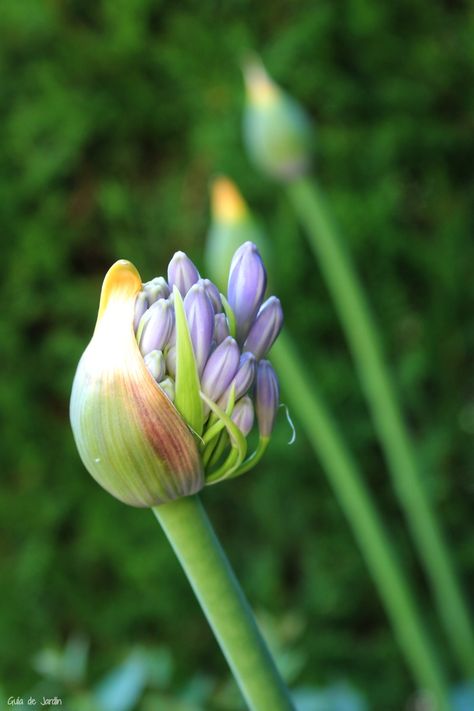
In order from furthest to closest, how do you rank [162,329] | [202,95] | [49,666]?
1. [202,95]
2. [49,666]
3. [162,329]

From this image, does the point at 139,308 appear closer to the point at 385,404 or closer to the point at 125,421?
the point at 125,421

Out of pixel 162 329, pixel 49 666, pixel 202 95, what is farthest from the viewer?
pixel 202 95

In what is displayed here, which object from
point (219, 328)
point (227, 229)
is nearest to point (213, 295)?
point (219, 328)

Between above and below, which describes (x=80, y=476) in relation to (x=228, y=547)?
above

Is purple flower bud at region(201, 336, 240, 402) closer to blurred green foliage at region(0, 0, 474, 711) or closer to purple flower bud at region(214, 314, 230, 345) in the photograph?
purple flower bud at region(214, 314, 230, 345)

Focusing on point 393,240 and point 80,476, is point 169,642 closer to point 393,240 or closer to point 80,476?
point 80,476

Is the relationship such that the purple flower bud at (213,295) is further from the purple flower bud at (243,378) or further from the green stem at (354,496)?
the green stem at (354,496)

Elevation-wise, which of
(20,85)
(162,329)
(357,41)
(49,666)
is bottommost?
(49,666)

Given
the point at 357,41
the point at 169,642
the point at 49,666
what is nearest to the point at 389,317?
the point at 357,41
